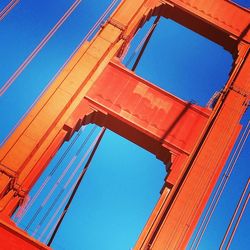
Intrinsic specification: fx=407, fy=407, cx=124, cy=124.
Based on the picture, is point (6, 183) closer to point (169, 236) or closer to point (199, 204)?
point (169, 236)

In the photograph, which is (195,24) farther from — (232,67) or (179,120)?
(179,120)

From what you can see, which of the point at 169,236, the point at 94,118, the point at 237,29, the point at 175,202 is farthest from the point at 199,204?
the point at 237,29

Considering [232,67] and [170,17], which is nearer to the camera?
[232,67]

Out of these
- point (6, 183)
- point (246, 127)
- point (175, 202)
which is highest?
point (246, 127)

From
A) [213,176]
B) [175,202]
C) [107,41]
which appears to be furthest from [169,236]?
[107,41]

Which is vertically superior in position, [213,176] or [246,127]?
[246,127]

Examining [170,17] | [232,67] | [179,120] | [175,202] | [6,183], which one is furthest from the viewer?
[170,17]

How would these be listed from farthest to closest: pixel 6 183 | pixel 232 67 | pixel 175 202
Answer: pixel 232 67 → pixel 175 202 → pixel 6 183
